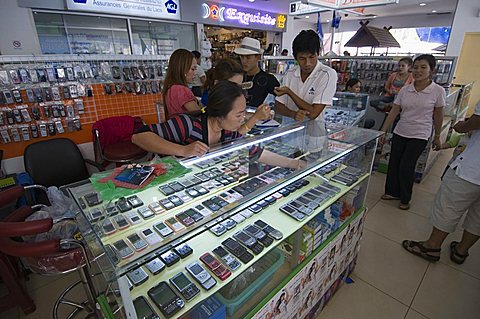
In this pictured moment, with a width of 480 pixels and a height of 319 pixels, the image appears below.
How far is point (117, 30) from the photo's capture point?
5.48m

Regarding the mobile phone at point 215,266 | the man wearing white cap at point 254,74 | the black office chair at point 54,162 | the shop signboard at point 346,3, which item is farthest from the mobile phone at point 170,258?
the shop signboard at point 346,3

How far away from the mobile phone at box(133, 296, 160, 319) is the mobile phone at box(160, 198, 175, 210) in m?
0.34

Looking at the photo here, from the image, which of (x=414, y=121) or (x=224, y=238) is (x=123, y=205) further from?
(x=414, y=121)

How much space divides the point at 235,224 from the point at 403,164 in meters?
2.36

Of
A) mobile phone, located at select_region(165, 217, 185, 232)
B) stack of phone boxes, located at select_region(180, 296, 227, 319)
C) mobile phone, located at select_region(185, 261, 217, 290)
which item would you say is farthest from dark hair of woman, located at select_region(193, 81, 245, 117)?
stack of phone boxes, located at select_region(180, 296, 227, 319)

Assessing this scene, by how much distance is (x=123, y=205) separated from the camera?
1025mm

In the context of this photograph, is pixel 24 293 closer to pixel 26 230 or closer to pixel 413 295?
pixel 26 230

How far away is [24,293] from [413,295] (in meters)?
2.76

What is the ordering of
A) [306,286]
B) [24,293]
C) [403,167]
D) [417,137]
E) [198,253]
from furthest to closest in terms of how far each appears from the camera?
[403,167] → [417,137] → [24,293] → [306,286] → [198,253]

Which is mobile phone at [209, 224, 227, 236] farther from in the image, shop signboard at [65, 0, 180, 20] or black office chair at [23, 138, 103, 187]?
shop signboard at [65, 0, 180, 20]

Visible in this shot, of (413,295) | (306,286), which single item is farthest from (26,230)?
(413,295)

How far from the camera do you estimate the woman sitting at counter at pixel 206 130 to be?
4.57 ft

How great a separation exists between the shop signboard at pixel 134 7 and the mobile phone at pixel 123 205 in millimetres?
5157

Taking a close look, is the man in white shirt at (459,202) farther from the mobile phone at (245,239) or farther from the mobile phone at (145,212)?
the mobile phone at (145,212)
